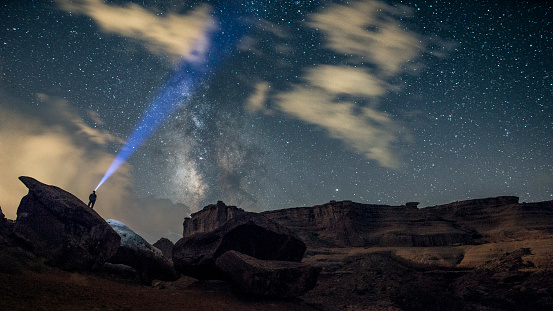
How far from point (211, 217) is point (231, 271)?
46394 millimetres

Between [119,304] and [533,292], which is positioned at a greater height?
[119,304]

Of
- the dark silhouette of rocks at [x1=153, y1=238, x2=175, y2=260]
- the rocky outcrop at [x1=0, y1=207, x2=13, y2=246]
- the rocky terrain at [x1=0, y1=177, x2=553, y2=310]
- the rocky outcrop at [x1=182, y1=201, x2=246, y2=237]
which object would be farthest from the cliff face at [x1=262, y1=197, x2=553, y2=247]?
the rocky outcrop at [x1=0, y1=207, x2=13, y2=246]

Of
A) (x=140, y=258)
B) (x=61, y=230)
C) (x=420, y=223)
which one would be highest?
(x=61, y=230)

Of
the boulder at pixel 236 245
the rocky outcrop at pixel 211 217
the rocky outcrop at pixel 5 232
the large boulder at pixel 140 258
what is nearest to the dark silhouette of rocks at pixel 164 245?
the rocky outcrop at pixel 211 217

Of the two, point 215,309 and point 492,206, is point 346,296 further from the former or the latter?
point 492,206

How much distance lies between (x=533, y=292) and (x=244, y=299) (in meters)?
17.0

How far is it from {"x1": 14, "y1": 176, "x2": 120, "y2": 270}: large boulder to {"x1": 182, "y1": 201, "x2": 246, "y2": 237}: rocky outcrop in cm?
3997

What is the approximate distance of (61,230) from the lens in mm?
10578

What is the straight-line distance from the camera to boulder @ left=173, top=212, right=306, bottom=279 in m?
12.2

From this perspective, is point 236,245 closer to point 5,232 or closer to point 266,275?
point 266,275

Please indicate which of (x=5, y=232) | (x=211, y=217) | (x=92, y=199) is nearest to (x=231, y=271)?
(x=5, y=232)

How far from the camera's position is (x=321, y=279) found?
20.2 meters

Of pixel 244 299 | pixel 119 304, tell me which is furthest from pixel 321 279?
pixel 119 304

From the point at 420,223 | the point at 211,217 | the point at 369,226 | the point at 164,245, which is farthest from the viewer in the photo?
the point at 211,217
